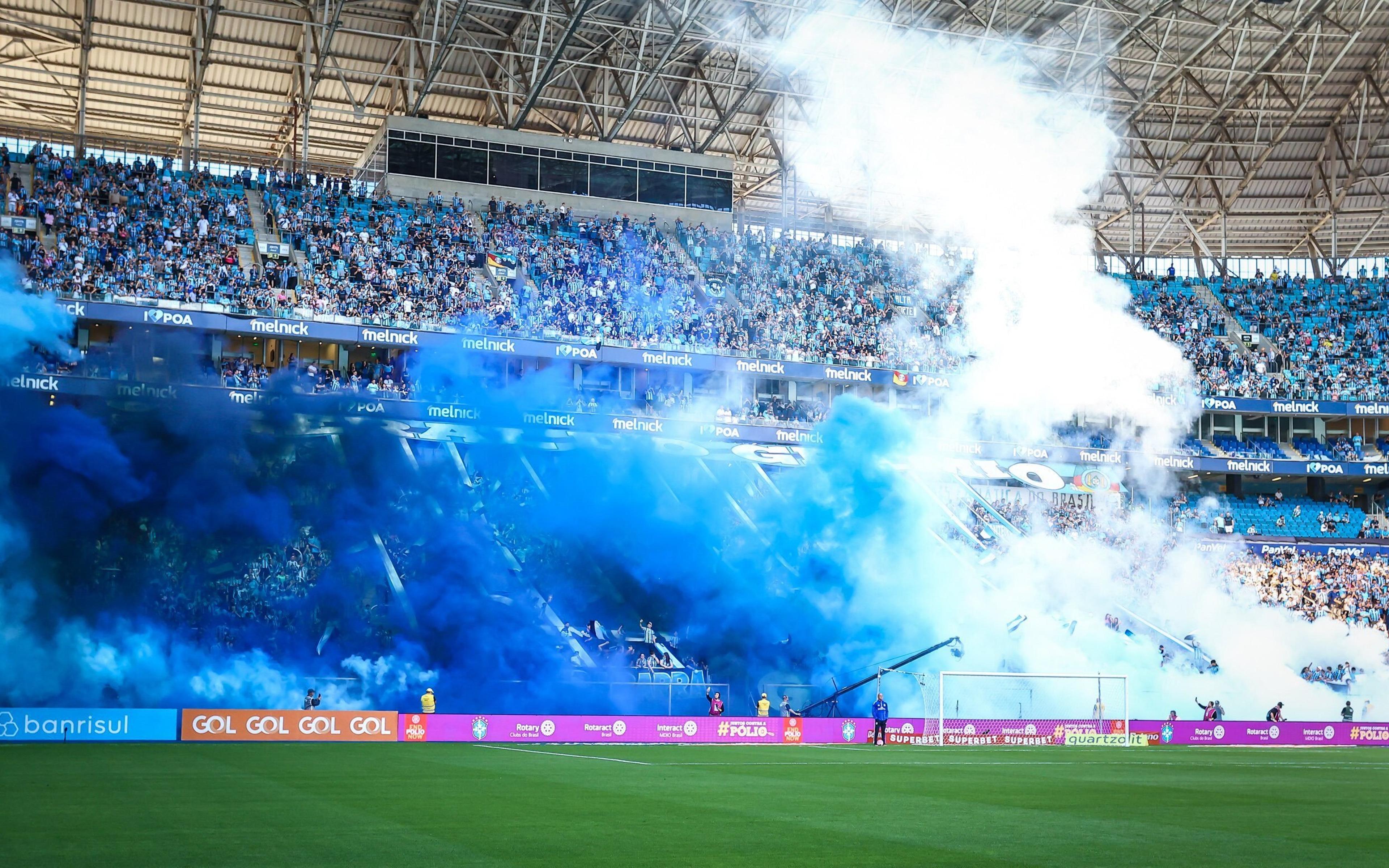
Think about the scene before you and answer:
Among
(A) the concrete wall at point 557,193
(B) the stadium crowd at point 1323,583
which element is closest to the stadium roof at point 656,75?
(A) the concrete wall at point 557,193

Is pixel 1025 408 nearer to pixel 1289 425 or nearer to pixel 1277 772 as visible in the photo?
pixel 1289 425

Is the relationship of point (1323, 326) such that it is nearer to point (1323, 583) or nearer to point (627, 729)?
point (1323, 583)

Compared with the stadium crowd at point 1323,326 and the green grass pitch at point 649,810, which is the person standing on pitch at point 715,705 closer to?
the green grass pitch at point 649,810

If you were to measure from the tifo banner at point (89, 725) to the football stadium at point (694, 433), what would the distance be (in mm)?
126

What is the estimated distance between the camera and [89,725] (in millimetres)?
26547

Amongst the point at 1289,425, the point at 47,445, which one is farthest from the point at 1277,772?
the point at 1289,425

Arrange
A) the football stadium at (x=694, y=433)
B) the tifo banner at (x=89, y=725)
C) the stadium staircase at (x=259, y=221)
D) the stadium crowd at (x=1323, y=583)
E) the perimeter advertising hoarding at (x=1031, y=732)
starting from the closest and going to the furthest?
1. the football stadium at (x=694, y=433)
2. the tifo banner at (x=89, y=725)
3. the perimeter advertising hoarding at (x=1031, y=732)
4. the stadium staircase at (x=259, y=221)
5. the stadium crowd at (x=1323, y=583)

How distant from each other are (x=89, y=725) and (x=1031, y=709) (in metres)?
25.2

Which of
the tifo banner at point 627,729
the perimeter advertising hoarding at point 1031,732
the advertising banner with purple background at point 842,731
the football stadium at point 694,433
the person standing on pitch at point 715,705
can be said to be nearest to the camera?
the football stadium at point 694,433

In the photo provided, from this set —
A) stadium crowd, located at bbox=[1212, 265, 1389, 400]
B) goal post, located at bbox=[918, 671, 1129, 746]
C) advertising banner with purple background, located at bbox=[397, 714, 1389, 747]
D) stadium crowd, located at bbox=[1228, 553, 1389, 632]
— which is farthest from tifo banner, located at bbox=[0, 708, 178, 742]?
stadium crowd, located at bbox=[1212, 265, 1389, 400]

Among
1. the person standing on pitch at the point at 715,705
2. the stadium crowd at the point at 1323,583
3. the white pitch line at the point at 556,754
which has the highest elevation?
the stadium crowd at the point at 1323,583

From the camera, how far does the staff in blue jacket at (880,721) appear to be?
106 ft

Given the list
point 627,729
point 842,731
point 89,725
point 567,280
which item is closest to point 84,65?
point 567,280

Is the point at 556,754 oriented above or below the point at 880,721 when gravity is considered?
below
